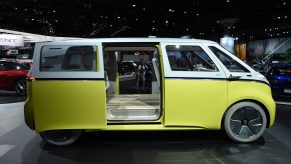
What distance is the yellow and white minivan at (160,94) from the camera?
4781mm

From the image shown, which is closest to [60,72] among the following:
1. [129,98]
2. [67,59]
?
[67,59]

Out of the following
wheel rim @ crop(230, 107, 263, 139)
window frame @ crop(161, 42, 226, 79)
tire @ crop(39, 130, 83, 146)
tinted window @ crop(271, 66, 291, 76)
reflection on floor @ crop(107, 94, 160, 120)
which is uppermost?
window frame @ crop(161, 42, 226, 79)

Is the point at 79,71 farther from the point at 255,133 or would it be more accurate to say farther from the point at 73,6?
the point at 73,6

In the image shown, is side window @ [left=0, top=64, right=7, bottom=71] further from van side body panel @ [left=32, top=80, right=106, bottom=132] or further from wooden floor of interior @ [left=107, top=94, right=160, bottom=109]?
van side body panel @ [left=32, top=80, right=106, bottom=132]

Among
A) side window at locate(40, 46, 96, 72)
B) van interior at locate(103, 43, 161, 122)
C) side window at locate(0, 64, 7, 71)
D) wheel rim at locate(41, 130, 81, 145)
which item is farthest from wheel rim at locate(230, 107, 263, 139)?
side window at locate(0, 64, 7, 71)

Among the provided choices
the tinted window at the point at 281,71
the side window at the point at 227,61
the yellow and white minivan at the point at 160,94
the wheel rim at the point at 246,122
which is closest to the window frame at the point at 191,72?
the yellow and white minivan at the point at 160,94

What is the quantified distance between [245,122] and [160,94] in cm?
146

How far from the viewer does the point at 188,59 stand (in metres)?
5.56

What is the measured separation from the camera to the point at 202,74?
498 centimetres

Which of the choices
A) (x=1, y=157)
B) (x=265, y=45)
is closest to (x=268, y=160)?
(x=1, y=157)

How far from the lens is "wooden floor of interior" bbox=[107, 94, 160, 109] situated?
217 inches

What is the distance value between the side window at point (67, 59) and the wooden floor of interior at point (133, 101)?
89 cm

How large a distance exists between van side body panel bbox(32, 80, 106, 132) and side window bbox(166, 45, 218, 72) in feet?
3.92

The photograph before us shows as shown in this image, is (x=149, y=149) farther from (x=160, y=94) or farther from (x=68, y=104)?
(x=68, y=104)
